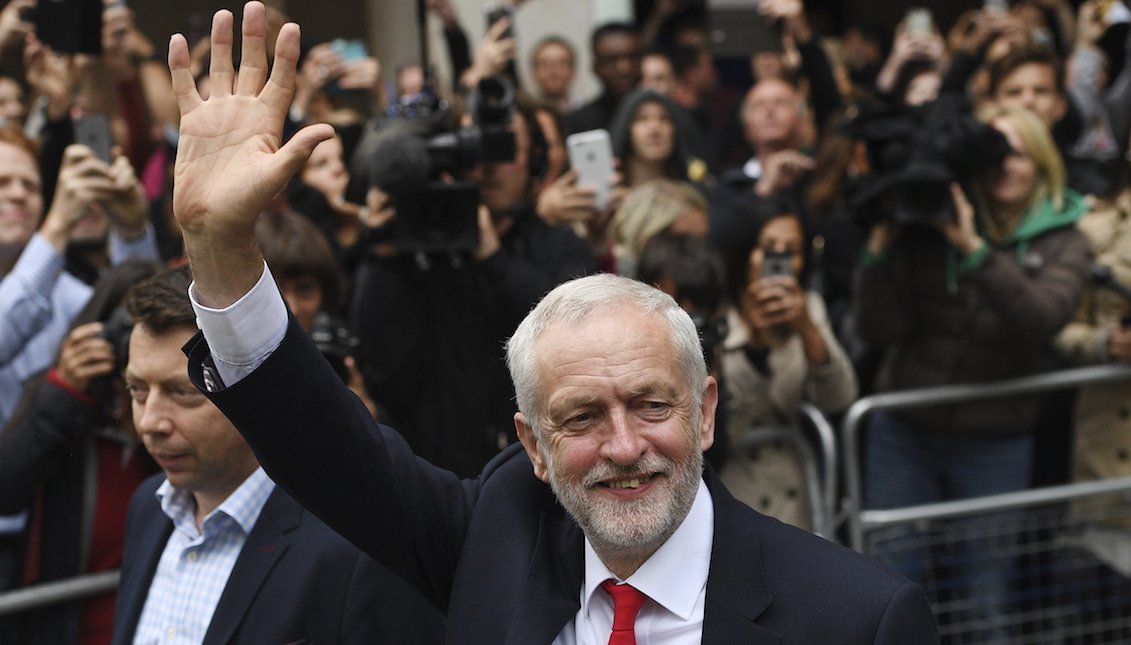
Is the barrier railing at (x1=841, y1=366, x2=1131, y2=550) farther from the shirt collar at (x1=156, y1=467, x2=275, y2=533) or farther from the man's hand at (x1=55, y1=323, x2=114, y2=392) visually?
the shirt collar at (x1=156, y1=467, x2=275, y2=533)

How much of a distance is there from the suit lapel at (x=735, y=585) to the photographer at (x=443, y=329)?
2024 mm

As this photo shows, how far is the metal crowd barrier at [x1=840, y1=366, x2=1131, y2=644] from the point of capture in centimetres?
520

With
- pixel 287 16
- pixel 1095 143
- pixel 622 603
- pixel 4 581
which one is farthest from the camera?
pixel 1095 143

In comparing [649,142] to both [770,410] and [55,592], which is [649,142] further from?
[55,592]

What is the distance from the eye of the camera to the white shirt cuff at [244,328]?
7.75ft

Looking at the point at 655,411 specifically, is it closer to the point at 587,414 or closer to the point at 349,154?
the point at 587,414

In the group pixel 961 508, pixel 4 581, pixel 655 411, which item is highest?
pixel 655 411

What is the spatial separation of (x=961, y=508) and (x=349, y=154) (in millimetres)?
2507

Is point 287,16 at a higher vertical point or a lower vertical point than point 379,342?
higher

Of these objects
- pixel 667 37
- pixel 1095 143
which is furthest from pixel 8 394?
pixel 667 37

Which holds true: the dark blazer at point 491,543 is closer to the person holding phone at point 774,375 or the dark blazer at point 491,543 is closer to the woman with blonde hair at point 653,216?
the person holding phone at point 774,375

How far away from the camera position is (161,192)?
244 inches

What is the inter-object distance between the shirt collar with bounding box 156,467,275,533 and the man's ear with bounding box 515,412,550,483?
2.09 feet

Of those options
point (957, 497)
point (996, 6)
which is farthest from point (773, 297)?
point (996, 6)
